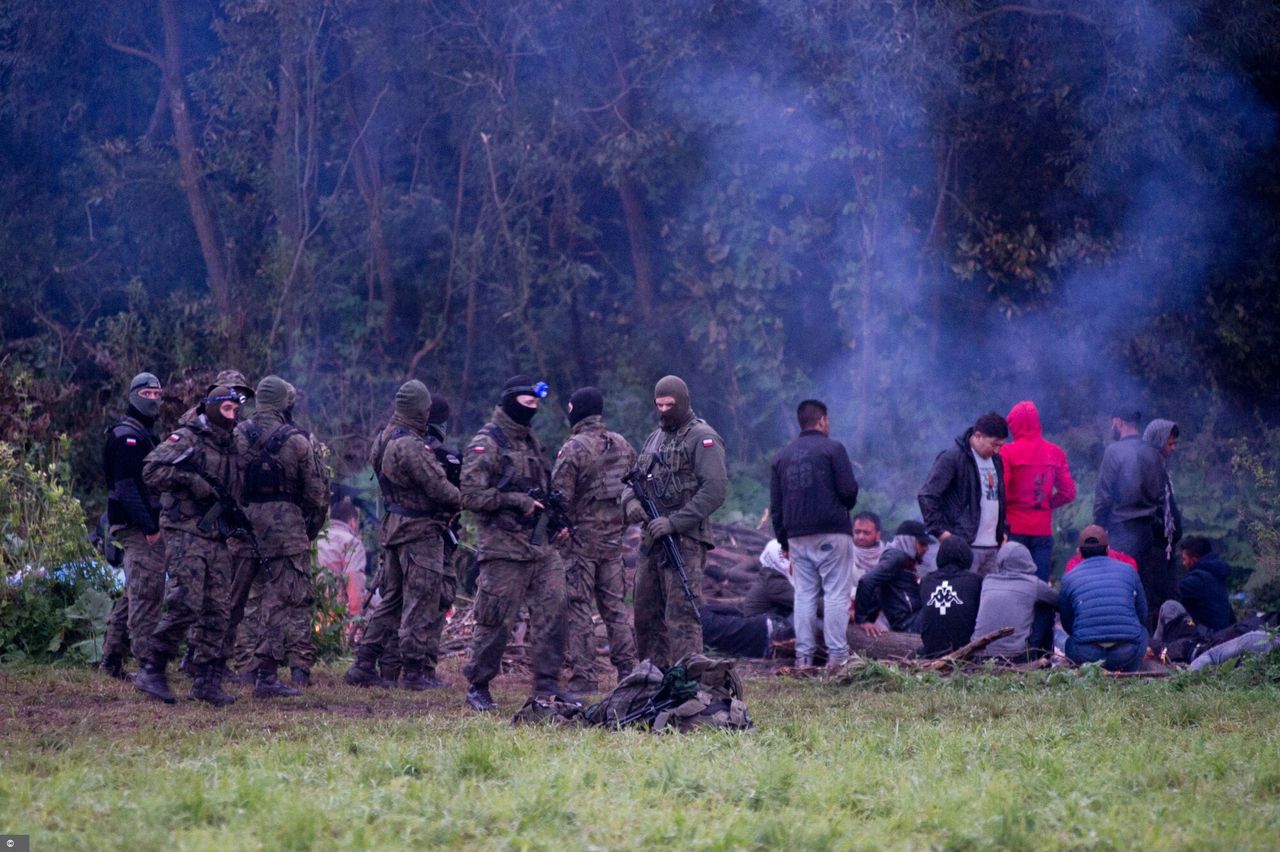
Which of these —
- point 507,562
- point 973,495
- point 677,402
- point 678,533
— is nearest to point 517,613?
point 507,562

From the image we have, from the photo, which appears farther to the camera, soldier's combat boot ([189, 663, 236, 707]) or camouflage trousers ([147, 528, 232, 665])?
soldier's combat boot ([189, 663, 236, 707])

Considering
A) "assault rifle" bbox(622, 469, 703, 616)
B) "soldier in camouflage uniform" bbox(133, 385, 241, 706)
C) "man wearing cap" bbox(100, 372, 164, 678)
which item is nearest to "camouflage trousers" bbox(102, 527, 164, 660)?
"man wearing cap" bbox(100, 372, 164, 678)

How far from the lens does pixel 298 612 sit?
9672mm

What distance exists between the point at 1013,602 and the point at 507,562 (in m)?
4.10

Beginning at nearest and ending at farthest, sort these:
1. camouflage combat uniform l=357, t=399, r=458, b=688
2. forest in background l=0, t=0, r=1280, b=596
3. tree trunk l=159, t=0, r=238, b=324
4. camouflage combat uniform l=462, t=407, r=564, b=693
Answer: camouflage combat uniform l=462, t=407, r=564, b=693 → camouflage combat uniform l=357, t=399, r=458, b=688 → forest in background l=0, t=0, r=1280, b=596 → tree trunk l=159, t=0, r=238, b=324

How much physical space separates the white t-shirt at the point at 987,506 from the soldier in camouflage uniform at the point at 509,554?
13.7 ft

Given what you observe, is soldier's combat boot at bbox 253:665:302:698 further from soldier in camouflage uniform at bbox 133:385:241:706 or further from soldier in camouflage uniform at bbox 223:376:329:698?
soldier in camouflage uniform at bbox 133:385:241:706

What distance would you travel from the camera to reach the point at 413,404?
9.86 meters

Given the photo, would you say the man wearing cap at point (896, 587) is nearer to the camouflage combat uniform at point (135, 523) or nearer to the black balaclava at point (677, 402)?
the black balaclava at point (677, 402)

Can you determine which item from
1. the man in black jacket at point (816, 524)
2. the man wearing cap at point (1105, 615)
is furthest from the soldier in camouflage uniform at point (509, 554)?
the man wearing cap at point (1105, 615)

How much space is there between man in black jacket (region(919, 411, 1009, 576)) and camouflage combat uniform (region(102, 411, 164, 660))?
19.4 feet

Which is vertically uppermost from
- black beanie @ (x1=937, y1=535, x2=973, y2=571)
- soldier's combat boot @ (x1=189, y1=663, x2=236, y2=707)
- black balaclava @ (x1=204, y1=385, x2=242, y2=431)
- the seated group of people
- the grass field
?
black balaclava @ (x1=204, y1=385, x2=242, y2=431)

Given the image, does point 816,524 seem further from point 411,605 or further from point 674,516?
point 411,605

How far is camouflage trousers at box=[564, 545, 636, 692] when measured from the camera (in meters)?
10.0
